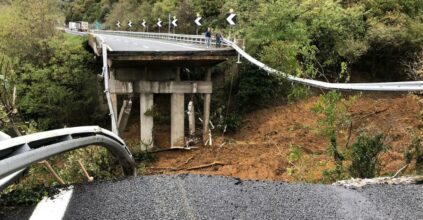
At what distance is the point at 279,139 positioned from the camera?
22.8 metres

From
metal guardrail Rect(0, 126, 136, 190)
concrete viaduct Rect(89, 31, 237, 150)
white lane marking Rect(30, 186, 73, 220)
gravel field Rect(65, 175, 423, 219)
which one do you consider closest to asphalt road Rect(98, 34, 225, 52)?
concrete viaduct Rect(89, 31, 237, 150)

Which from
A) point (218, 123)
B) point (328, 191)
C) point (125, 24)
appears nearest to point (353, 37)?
point (218, 123)

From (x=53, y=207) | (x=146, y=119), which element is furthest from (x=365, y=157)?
(x=146, y=119)

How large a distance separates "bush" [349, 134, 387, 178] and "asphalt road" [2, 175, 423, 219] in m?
1.82

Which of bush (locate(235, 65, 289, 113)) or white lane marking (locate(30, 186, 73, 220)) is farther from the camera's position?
bush (locate(235, 65, 289, 113))

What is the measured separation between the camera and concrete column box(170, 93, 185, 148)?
23.6 m

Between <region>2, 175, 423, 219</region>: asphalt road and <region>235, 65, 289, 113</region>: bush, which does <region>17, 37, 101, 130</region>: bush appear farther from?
<region>2, 175, 423, 219</region>: asphalt road

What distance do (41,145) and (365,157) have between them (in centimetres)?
546

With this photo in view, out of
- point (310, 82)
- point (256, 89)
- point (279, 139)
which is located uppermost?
point (310, 82)

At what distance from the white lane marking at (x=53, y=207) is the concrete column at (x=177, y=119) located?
18444 millimetres

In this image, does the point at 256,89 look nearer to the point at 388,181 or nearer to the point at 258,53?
the point at 258,53

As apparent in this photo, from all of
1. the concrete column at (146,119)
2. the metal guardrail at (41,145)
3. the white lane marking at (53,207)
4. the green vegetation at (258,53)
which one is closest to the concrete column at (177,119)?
the concrete column at (146,119)

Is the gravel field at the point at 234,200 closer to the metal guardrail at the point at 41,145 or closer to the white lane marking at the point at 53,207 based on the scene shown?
the white lane marking at the point at 53,207

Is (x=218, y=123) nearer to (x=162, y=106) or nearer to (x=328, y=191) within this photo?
(x=162, y=106)
